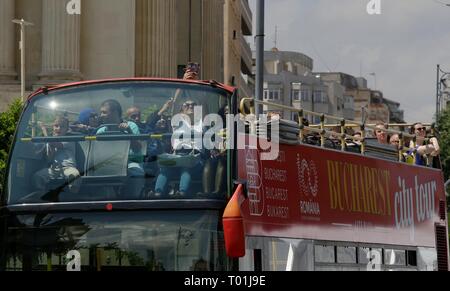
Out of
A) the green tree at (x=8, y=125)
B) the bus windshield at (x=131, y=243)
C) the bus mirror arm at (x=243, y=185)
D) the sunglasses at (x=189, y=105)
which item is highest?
the green tree at (x=8, y=125)

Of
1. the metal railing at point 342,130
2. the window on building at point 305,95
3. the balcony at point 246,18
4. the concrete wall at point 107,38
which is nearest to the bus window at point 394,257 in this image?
the metal railing at point 342,130

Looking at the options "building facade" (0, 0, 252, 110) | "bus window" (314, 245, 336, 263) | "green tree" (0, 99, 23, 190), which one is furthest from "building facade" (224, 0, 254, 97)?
"bus window" (314, 245, 336, 263)

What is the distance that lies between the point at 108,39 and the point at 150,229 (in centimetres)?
4422

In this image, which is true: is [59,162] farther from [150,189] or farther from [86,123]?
[150,189]

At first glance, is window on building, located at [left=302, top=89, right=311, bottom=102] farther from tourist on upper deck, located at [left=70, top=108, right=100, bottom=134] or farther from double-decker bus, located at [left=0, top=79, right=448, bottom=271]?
tourist on upper deck, located at [left=70, top=108, right=100, bottom=134]

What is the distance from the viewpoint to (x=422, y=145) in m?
20.3

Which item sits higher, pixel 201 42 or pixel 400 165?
pixel 201 42

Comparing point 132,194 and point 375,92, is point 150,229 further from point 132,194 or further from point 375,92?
point 375,92

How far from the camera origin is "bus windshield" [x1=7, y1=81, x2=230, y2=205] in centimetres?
1333

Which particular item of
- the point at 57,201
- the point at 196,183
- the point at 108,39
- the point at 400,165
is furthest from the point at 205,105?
the point at 108,39

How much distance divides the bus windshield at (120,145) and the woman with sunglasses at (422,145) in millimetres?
6590

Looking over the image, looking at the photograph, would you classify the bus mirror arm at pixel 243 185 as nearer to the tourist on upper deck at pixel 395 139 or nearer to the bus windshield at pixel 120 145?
the bus windshield at pixel 120 145

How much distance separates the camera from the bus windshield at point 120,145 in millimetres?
13328

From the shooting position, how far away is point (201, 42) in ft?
221
